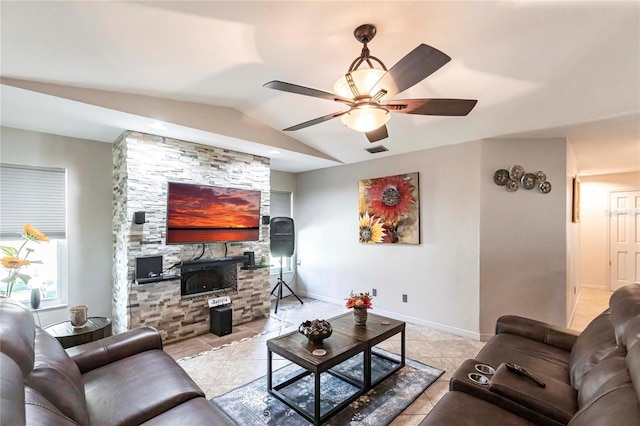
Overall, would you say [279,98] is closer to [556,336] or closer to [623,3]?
[623,3]

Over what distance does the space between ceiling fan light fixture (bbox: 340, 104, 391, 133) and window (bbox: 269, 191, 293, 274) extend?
377 cm

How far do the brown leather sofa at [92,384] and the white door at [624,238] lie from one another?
7847mm

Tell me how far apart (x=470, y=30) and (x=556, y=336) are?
95.1 inches

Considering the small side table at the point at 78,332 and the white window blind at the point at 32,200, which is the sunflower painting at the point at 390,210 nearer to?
the small side table at the point at 78,332

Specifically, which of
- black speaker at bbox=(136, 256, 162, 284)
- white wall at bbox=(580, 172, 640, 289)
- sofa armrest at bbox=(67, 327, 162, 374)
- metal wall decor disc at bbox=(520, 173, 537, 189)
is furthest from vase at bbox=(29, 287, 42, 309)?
white wall at bbox=(580, 172, 640, 289)

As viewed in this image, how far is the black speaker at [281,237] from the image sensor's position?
5039 millimetres

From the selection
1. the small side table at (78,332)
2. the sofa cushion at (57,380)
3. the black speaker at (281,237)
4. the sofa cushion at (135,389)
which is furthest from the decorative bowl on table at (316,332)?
the black speaker at (281,237)

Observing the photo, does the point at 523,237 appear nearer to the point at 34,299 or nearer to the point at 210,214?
the point at 210,214

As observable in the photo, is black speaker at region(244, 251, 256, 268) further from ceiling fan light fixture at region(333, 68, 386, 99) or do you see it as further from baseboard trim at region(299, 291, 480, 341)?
ceiling fan light fixture at region(333, 68, 386, 99)

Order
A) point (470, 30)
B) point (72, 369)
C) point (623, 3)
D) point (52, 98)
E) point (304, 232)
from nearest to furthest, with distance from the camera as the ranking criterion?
point (72, 369), point (623, 3), point (470, 30), point (52, 98), point (304, 232)

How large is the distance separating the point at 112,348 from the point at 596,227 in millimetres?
8383

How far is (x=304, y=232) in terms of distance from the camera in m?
5.86

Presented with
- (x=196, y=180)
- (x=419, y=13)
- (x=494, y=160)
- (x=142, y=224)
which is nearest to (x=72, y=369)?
(x=142, y=224)

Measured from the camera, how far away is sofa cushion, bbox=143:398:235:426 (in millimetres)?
1416
